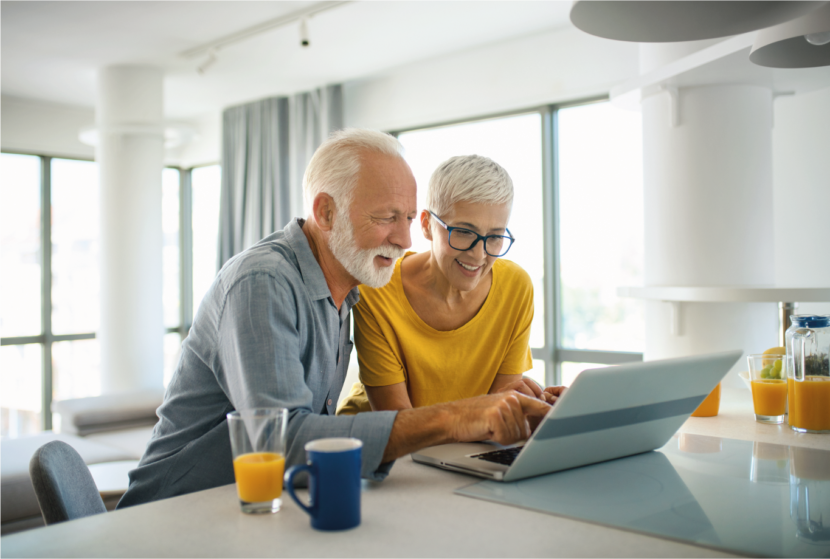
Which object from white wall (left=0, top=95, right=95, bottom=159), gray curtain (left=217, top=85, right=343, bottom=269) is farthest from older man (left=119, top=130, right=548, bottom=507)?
white wall (left=0, top=95, right=95, bottom=159)

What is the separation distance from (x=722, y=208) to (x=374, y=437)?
161cm

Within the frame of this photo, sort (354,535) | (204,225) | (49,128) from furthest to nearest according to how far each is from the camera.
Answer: (204,225) → (49,128) → (354,535)

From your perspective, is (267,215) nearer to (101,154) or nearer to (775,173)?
(101,154)

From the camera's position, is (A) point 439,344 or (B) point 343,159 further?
(A) point 439,344

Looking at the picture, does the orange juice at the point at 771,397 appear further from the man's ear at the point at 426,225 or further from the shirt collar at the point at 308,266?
the shirt collar at the point at 308,266

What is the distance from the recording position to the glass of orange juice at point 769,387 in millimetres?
1503

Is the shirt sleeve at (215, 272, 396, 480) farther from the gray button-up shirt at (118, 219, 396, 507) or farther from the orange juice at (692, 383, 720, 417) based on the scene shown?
the orange juice at (692, 383, 720, 417)

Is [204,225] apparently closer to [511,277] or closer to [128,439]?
[128,439]

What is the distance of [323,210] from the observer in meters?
1.34

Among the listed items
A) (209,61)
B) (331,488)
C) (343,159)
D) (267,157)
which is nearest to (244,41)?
(209,61)

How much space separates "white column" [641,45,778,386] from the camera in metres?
2.07

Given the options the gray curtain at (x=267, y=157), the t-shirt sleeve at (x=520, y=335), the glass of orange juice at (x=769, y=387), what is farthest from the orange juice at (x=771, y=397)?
the gray curtain at (x=267, y=157)

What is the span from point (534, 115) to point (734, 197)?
7.11 ft

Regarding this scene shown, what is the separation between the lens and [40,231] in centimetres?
527
